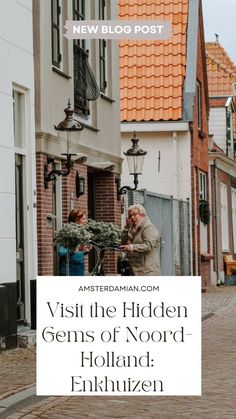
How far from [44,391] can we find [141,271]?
7.92 m

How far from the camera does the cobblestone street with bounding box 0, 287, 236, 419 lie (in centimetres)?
939

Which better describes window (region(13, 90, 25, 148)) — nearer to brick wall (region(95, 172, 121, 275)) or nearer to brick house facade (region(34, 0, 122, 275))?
brick house facade (region(34, 0, 122, 275))

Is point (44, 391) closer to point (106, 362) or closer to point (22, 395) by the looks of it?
point (106, 362)

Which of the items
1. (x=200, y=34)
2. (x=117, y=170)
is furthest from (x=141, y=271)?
(x=200, y=34)

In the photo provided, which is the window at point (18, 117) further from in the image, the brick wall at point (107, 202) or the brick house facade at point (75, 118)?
the brick wall at point (107, 202)

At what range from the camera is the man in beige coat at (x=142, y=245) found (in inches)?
615

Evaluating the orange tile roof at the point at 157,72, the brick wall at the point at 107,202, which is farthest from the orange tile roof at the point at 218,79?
the brick wall at the point at 107,202

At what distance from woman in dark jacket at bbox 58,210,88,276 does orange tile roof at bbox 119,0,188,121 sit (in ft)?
44.7

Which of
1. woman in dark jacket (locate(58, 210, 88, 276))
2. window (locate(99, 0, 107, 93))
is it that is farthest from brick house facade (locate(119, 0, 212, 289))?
woman in dark jacket (locate(58, 210, 88, 276))

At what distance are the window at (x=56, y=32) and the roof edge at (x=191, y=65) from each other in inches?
464

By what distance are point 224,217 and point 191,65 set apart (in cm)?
997

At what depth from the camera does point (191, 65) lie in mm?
30656

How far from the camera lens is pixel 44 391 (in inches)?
307

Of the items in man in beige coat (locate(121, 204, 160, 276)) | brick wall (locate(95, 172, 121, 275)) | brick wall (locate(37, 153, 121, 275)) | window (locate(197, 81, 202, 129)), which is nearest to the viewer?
man in beige coat (locate(121, 204, 160, 276))
